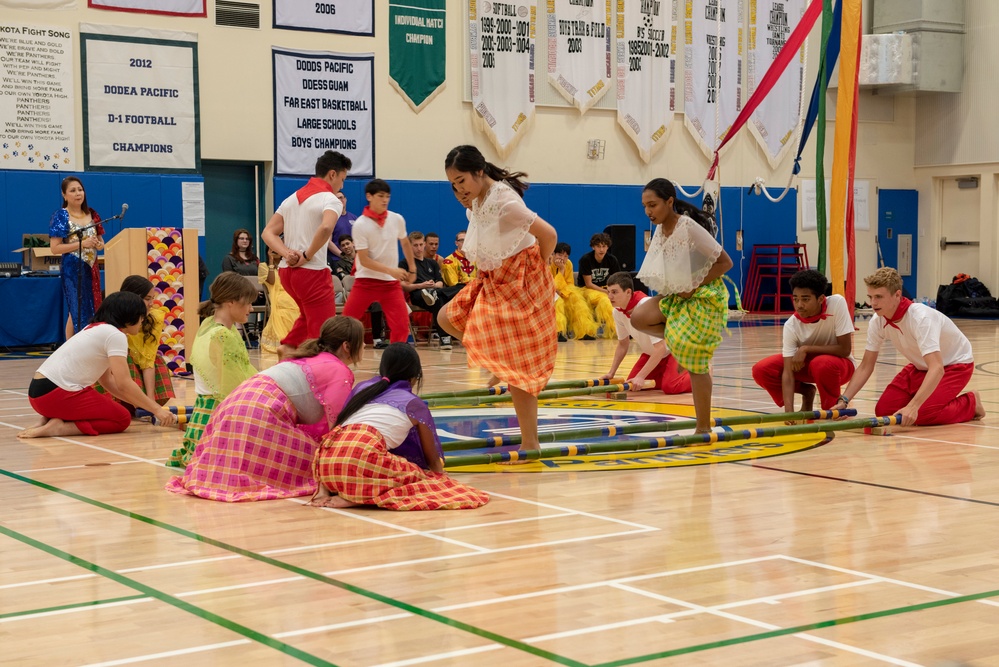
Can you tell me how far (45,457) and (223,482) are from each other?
1.56m

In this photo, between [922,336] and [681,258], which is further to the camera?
[922,336]

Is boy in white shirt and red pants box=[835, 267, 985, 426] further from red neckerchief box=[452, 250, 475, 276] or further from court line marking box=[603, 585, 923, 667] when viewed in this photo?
red neckerchief box=[452, 250, 475, 276]

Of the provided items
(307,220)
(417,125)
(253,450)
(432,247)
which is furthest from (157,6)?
(253,450)

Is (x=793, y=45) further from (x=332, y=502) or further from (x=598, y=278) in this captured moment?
(x=332, y=502)

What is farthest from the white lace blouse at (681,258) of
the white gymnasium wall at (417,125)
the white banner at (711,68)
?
the white banner at (711,68)

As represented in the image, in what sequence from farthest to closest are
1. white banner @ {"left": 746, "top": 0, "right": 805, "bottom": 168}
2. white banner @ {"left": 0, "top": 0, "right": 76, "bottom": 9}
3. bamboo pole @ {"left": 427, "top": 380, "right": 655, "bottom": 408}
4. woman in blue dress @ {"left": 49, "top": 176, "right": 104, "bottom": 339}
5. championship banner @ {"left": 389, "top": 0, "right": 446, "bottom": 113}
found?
1. white banner @ {"left": 746, "top": 0, "right": 805, "bottom": 168}
2. championship banner @ {"left": 389, "top": 0, "right": 446, "bottom": 113}
3. white banner @ {"left": 0, "top": 0, "right": 76, "bottom": 9}
4. woman in blue dress @ {"left": 49, "top": 176, "right": 104, "bottom": 339}
5. bamboo pole @ {"left": 427, "top": 380, "right": 655, "bottom": 408}

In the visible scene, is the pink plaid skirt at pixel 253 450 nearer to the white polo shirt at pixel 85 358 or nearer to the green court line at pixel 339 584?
the green court line at pixel 339 584

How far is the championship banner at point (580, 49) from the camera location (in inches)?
669

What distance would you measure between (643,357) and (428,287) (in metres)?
5.05

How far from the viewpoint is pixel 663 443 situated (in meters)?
5.79

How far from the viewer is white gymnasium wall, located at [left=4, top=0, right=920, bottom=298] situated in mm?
14547

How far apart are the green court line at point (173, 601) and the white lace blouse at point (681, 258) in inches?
132

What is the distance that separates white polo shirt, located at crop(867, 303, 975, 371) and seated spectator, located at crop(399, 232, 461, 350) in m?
6.98

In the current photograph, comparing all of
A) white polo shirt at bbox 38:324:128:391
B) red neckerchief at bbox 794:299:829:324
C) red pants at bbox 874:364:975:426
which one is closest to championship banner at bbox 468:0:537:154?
red neckerchief at bbox 794:299:829:324
